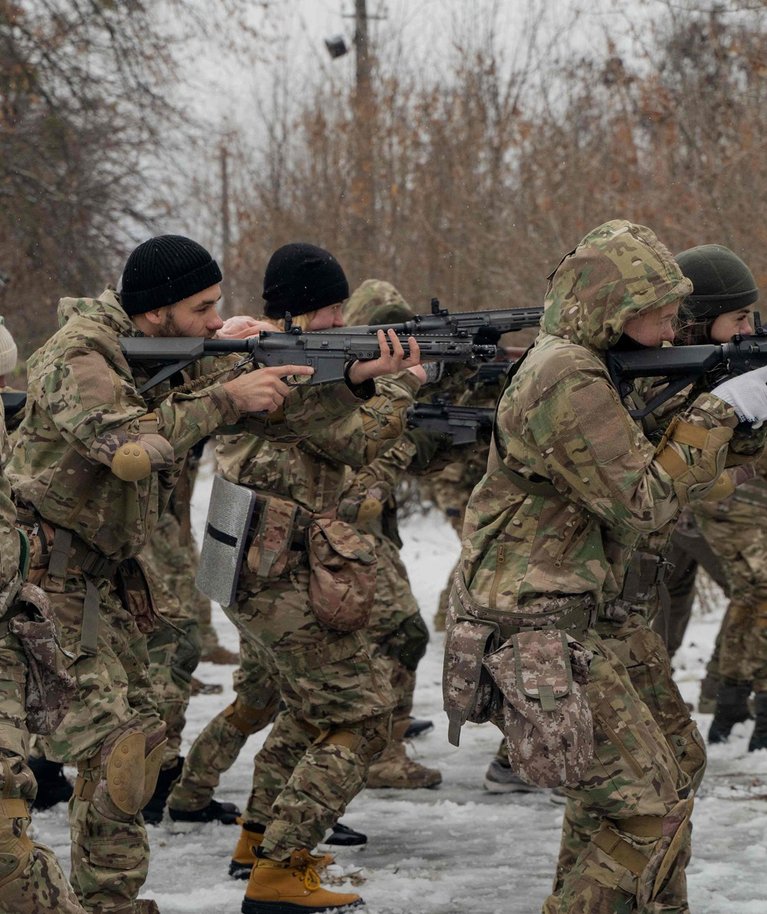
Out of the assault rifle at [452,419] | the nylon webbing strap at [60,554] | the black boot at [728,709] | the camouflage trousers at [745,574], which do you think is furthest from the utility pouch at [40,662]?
the black boot at [728,709]

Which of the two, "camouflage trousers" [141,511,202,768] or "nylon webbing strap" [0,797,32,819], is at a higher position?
"nylon webbing strap" [0,797,32,819]

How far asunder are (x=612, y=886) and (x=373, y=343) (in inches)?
81.9

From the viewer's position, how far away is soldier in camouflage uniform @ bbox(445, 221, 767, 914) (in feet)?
13.0

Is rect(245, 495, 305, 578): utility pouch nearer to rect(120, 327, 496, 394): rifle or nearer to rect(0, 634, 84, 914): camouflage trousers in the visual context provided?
rect(120, 327, 496, 394): rifle

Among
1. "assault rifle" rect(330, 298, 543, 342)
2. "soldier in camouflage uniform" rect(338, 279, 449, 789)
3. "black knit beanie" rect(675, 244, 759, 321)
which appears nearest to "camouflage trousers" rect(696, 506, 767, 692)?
"soldier in camouflage uniform" rect(338, 279, 449, 789)

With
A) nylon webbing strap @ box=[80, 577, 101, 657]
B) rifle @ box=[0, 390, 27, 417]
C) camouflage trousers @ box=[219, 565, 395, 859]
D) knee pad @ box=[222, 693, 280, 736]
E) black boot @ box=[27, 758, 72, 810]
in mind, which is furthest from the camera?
black boot @ box=[27, 758, 72, 810]

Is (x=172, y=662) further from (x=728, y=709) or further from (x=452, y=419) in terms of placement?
(x=728, y=709)

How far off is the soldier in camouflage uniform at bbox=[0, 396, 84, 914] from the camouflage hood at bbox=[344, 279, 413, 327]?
403 cm

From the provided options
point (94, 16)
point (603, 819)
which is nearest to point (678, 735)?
point (603, 819)

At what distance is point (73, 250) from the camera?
48.1 ft

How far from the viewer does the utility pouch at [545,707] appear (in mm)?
3928

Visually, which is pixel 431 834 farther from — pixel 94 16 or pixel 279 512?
pixel 94 16

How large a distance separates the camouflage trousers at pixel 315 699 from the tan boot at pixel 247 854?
292 millimetres

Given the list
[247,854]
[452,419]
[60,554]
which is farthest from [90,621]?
[452,419]
